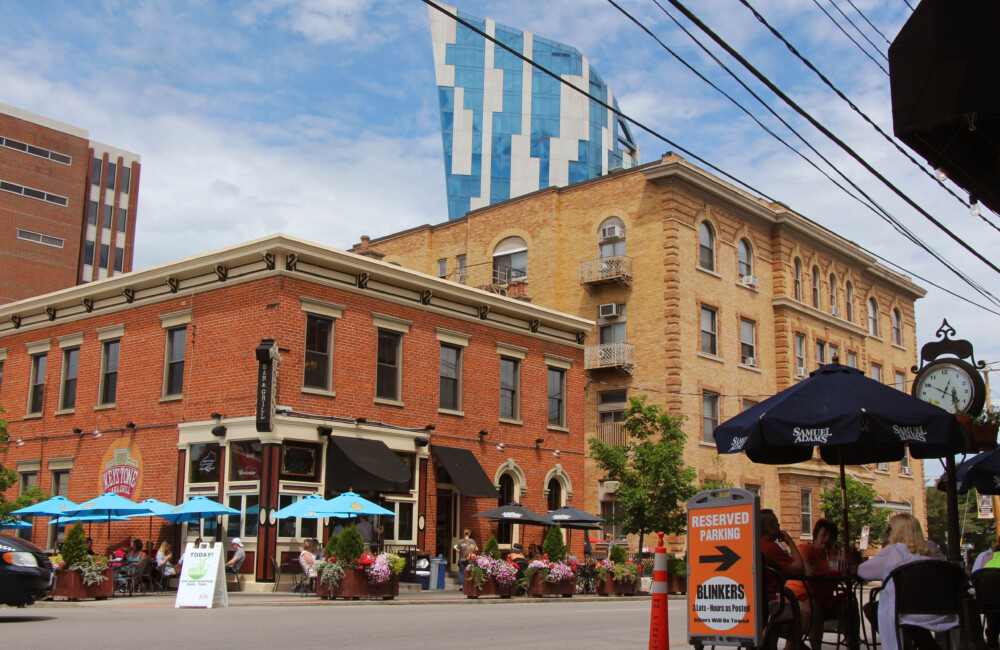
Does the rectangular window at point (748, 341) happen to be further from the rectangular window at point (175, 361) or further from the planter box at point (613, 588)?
the rectangular window at point (175, 361)

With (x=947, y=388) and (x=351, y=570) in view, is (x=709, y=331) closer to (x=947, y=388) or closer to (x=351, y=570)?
(x=351, y=570)

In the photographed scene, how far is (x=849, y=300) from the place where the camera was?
47.8 metres

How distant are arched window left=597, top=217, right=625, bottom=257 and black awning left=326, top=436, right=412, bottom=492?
16.0 m

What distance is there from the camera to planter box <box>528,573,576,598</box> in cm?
2495

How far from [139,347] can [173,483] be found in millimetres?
4357

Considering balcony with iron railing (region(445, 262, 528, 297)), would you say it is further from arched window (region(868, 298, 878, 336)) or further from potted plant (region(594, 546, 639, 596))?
arched window (region(868, 298, 878, 336))

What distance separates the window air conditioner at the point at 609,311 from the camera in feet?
125

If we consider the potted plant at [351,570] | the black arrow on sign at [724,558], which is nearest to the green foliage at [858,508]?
the potted plant at [351,570]

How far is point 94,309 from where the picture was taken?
30047 mm

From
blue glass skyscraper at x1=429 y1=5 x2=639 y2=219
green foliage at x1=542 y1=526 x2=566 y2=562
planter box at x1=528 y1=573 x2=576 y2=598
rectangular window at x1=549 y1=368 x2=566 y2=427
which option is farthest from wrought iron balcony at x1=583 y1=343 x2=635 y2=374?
blue glass skyscraper at x1=429 y1=5 x2=639 y2=219

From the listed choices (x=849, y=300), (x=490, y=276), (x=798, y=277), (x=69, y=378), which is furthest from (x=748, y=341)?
(x=69, y=378)

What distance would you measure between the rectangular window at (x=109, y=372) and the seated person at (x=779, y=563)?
23996 mm

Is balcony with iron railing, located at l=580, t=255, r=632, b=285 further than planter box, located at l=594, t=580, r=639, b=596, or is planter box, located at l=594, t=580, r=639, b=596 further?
balcony with iron railing, located at l=580, t=255, r=632, b=285

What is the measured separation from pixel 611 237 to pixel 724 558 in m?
30.9
